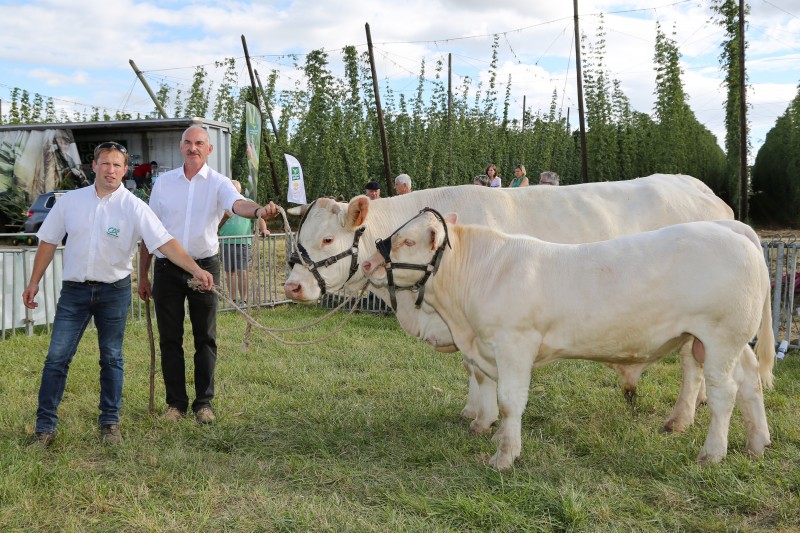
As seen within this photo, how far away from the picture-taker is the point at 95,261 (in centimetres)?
482

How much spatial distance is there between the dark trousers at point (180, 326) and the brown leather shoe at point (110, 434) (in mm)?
695

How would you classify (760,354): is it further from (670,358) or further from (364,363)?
(364,363)

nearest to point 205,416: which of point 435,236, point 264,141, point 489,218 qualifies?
point 435,236

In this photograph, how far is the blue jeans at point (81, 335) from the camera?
486cm

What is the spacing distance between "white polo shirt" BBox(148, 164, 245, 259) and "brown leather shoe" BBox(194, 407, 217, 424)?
4.14ft

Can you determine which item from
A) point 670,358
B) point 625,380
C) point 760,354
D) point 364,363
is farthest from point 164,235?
point 670,358

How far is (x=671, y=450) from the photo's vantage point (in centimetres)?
461

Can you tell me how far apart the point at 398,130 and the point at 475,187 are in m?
17.5

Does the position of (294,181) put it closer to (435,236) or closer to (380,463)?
(435,236)

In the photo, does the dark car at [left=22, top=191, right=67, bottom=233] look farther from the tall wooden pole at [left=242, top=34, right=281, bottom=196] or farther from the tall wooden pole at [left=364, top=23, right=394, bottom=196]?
the tall wooden pole at [left=364, top=23, right=394, bottom=196]

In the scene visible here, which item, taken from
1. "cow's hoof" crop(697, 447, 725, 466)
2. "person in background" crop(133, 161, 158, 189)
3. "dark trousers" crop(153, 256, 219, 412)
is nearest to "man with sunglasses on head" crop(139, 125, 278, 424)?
"dark trousers" crop(153, 256, 219, 412)

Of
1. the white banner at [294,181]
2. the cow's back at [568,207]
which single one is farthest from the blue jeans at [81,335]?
the white banner at [294,181]

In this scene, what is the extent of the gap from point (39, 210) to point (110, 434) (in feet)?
47.0

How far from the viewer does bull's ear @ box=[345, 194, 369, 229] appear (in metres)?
4.84
